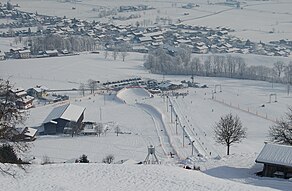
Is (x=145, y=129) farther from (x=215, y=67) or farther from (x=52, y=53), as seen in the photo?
(x=52, y=53)

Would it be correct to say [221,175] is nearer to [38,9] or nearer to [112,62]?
[112,62]

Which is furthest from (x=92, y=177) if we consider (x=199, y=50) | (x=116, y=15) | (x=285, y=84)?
(x=116, y=15)

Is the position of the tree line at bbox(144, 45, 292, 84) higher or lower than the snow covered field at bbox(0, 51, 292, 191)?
higher

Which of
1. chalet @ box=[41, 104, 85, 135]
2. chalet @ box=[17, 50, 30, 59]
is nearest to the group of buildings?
chalet @ box=[17, 50, 30, 59]

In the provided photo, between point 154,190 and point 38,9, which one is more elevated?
point 38,9

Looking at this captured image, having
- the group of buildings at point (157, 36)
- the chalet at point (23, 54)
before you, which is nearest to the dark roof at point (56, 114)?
the chalet at point (23, 54)

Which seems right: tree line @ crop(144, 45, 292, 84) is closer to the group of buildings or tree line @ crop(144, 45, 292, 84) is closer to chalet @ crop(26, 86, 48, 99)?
the group of buildings
